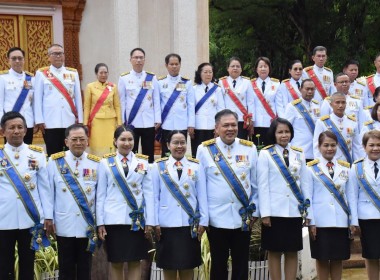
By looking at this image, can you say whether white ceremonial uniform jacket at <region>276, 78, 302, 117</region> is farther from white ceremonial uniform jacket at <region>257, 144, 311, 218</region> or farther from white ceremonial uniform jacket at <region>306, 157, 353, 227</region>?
white ceremonial uniform jacket at <region>257, 144, 311, 218</region>

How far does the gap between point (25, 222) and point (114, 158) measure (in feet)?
3.09

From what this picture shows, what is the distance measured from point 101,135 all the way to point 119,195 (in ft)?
9.15

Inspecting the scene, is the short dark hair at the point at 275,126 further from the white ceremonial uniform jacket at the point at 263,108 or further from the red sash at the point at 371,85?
the red sash at the point at 371,85

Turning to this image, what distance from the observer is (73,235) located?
17.3 ft

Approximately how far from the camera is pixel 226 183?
18.0 feet

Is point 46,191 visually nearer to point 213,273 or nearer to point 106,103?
point 213,273

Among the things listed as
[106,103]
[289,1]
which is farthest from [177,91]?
[289,1]

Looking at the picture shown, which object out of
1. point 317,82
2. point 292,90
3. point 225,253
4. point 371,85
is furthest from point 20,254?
point 371,85

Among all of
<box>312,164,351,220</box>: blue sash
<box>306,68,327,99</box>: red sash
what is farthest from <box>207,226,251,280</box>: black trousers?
<box>306,68,327,99</box>: red sash

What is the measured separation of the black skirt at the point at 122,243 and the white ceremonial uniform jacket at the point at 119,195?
88 millimetres

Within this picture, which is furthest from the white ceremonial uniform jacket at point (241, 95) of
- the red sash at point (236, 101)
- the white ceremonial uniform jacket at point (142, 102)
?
the white ceremonial uniform jacket at point (142, 102)

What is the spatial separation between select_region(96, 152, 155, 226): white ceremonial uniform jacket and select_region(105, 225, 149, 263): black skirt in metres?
0.09

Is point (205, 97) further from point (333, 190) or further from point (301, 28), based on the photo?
point (301, 28)

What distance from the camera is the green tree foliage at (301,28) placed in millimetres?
17875
